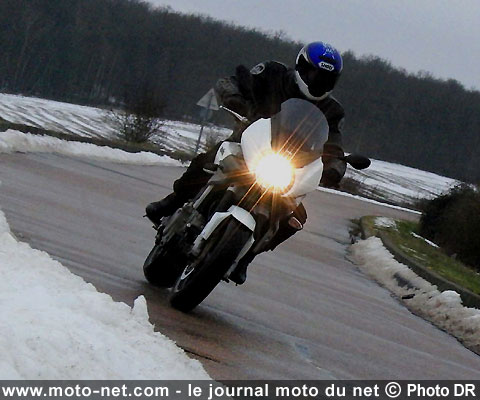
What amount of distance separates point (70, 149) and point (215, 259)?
1918 centimetres

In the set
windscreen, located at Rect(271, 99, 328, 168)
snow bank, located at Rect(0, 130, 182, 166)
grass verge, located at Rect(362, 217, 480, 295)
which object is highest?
windscreen, located at Rect(271, 99, 328, 168)

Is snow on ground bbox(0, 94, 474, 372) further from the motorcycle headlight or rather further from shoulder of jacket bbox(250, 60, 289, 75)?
shoulder of jacket bbox(250, 60, 289, 75)

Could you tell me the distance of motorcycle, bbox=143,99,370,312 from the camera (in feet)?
24.7

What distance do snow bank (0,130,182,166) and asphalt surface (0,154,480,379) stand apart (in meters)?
3.36

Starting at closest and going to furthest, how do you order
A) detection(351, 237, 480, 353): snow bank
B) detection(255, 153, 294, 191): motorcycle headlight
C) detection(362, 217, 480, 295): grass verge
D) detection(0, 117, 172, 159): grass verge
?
detection(255, 153, 294, 191): motorcycle headlight
detection(351, 237, 480, 353): snow bank
detection(362, 217, 480, 295): grass verge
detection(0, 117, 172, 159): grass verge

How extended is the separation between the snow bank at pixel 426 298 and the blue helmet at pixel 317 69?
4.40m

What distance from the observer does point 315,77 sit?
26.3 feet

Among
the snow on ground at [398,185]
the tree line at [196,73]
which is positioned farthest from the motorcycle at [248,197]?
the tree line at [196,73]

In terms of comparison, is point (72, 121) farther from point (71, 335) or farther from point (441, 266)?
point (71, 335)

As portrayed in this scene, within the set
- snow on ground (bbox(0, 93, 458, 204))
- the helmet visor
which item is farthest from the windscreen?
snow on ground (bbox(0, 93, 458, 204))

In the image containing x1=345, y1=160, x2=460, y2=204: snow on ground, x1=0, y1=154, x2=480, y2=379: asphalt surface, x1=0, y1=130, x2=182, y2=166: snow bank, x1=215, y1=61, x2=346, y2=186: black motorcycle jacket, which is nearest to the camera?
x1=0, y1=154, x2=480, y2=379: asphalt surface

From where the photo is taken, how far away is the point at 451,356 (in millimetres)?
10234

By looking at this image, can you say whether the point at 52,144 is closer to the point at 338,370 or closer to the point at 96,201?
the point at 96,201

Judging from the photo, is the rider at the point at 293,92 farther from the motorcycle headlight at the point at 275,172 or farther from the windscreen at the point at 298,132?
the motorcycle headlight at the point at 275,172
